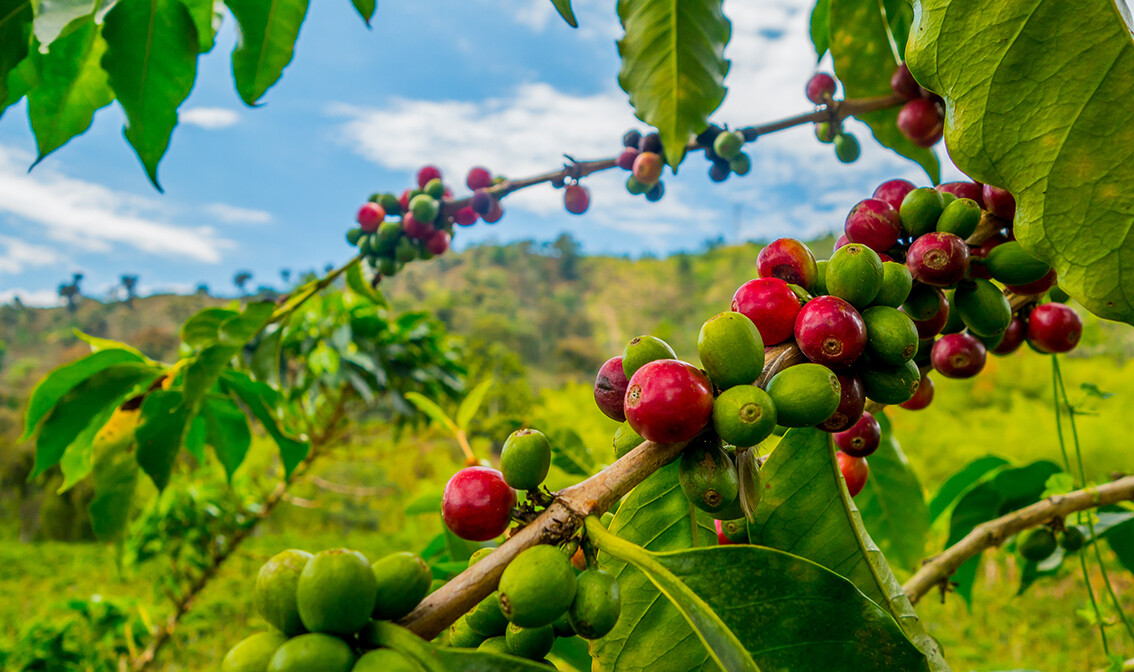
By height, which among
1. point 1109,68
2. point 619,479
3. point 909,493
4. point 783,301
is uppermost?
point 1109,68

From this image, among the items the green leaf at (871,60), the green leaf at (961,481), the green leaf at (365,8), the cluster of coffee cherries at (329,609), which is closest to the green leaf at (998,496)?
the green leaf at (961,481)

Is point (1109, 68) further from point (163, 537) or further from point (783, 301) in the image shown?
point (163, 537)

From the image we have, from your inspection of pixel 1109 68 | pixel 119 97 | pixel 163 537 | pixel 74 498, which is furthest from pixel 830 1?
pixel 74 498

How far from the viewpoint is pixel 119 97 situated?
0.77 m

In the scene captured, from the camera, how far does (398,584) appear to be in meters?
0.40

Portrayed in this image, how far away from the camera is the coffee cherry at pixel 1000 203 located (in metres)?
0.65

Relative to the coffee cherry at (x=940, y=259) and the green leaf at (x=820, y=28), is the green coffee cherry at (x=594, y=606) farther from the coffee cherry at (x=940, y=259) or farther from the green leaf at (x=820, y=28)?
the green leaf at (x=820, y=28)

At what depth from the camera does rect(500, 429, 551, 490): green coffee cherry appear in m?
0.46

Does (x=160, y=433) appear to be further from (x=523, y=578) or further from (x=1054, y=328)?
(x=1054, y=328)

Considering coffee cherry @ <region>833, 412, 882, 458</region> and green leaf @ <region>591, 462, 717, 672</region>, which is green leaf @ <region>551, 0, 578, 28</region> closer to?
green leaf @ <region>591, 462, 717, 672</region>

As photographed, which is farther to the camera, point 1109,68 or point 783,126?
point 783,126

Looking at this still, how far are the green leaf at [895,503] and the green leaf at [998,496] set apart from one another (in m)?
0.20

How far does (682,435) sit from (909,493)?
802mm

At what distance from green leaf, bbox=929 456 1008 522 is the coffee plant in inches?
11.5
